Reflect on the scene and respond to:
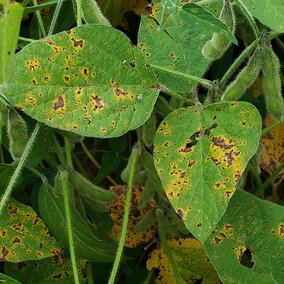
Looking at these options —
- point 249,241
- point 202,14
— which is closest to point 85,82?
point 202,14

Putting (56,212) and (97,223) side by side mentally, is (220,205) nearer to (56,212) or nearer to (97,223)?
(56,212)

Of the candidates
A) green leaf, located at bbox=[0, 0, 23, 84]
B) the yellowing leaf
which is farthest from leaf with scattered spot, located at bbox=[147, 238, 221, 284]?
green leaf, located at bbox=[0, 0, 23, 84]

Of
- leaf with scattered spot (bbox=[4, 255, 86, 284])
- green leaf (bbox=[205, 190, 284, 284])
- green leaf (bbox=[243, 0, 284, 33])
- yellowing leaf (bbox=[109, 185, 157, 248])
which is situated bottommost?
leaf with scattered spot (bbox=[4, 255, 86, 284])

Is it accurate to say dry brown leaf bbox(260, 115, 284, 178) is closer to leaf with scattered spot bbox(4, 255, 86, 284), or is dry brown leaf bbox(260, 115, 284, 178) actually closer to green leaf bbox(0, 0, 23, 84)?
leaf with scattered spot bbox(4, 255, 86, 284)

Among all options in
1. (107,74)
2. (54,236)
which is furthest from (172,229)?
(107,74)

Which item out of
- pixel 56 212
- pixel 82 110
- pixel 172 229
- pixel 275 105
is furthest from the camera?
pixel 172 229

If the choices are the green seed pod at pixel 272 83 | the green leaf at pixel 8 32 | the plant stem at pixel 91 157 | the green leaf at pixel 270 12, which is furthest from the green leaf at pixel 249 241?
the green leaf at pixel 8 32
